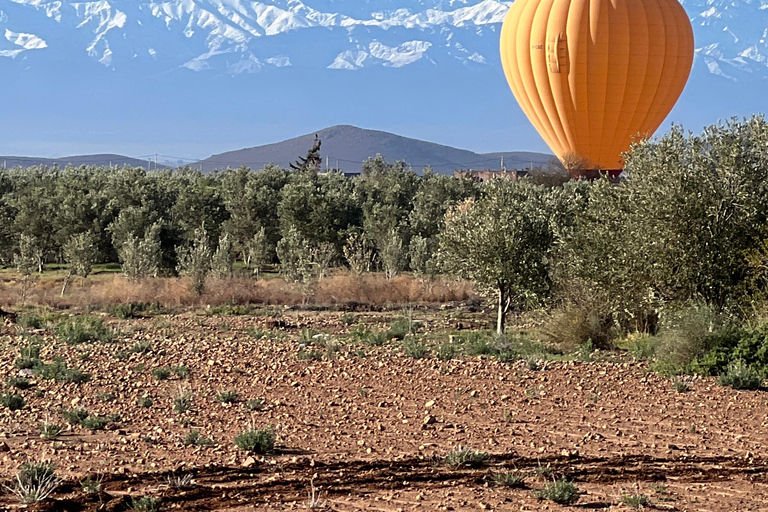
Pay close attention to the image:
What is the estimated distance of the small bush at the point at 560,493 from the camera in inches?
328

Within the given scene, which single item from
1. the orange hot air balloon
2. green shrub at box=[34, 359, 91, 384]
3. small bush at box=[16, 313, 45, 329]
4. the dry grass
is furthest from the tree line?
the orange hot air balloon

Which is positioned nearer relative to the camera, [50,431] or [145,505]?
[145,505]

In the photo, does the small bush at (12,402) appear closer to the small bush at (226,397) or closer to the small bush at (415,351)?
the small bush at (226,397)

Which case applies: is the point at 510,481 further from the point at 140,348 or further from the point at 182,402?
the point at 140,348

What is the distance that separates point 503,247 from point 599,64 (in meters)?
29.9

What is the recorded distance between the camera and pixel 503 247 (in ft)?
80.7

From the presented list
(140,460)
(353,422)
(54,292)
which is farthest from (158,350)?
(54,292)

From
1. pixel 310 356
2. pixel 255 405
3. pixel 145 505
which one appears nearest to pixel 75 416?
pixel 255 405

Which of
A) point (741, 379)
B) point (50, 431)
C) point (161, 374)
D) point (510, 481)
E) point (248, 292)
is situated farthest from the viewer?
point (248, 292)

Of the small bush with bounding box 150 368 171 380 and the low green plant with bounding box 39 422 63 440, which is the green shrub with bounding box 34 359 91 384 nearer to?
the small bush with bounding box 150 368 171 380

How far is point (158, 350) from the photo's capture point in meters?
17.5

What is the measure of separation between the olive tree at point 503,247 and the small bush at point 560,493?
50.9 feet

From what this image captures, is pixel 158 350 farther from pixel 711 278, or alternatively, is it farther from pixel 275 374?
A: pixel 711 278

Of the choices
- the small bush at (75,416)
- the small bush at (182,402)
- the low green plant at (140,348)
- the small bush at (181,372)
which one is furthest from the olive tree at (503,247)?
the small bush at (75,416)
